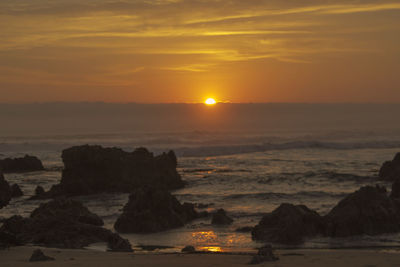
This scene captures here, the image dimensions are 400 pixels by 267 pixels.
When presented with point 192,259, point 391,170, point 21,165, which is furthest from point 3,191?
point 21,165

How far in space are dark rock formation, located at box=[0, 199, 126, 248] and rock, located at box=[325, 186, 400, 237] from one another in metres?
5.87

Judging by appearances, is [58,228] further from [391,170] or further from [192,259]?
[391,170]

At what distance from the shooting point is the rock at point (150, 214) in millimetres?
17719

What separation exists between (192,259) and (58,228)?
5136mm

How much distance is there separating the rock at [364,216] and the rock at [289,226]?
1.41 ft

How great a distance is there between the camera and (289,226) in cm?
1553

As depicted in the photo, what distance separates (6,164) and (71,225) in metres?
25.1

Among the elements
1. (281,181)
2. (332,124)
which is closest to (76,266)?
(281,181)

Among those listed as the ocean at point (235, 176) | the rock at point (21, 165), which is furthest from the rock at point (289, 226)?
the rock at point (21, 165)

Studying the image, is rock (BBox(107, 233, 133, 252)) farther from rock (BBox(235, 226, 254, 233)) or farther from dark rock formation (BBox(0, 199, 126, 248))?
rock (BBox(235, 226, 254, 233))

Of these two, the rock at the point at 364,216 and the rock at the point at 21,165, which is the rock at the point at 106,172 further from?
the rock at the point at 364,216

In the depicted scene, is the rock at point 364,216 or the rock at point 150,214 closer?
the rock at point 364,216

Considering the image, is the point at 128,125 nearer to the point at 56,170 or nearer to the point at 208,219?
the point at 56,170

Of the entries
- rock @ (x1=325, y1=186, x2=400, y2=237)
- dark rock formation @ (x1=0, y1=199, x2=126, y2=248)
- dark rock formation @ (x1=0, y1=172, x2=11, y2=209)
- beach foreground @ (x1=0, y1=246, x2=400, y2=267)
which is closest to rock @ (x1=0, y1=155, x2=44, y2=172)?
dark rock formation @ (x1=0, y1=199, x2=126, y2=248)
